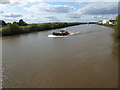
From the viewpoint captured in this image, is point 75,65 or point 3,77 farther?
point 75,65

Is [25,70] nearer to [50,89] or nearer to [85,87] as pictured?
[50,89]

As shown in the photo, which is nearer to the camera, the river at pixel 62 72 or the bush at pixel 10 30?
the river at pixel 62 72

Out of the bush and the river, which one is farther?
the bush

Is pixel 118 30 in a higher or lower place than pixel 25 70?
higher

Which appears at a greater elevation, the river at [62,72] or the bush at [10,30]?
the bush at [10,30]

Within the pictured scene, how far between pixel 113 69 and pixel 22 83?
6256 millimetres

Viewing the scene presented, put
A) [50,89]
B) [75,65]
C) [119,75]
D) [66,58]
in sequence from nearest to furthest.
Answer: [50,89], [119,75], [75,65], [66,58]

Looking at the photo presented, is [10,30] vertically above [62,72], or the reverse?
[10,30]

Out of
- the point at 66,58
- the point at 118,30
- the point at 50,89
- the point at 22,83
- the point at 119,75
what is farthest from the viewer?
the point at 118,30

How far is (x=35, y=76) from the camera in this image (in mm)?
8586

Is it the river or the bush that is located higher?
the bush

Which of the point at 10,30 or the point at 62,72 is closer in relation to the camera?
the point at 62,72

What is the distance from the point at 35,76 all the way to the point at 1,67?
3.46 meters

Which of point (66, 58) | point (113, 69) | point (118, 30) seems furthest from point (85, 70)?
point (118, 30)
